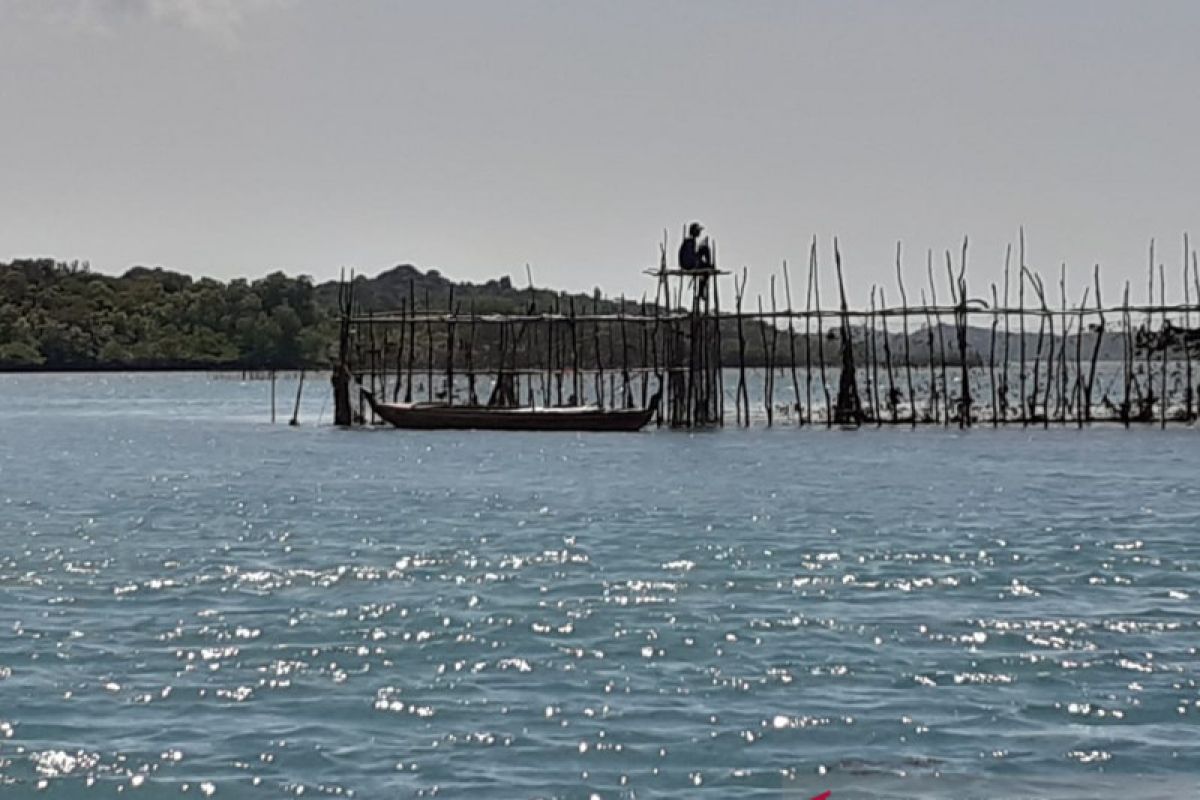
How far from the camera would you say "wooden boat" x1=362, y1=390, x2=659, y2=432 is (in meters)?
46.7

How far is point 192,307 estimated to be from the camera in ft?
609

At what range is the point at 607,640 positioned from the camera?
1511 centimetres

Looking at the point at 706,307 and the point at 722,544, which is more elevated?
the point at 706,307

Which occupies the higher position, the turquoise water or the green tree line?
the green tree line

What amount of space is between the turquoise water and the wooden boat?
50.0 feet

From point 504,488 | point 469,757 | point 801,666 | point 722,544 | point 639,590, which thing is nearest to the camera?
point 469,757

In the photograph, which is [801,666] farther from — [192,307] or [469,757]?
[192,307]

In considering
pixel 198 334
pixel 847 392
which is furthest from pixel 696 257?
pixel 198 334

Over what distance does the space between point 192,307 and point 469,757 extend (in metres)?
179

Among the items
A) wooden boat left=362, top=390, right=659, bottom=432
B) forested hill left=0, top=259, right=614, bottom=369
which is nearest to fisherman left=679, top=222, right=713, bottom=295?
wooden boat left=362, top=390, right=659, bottom=432

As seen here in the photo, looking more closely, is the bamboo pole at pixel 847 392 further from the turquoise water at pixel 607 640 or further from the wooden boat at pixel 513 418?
the turquoise water at pixel 607 640

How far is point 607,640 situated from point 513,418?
32.9 m

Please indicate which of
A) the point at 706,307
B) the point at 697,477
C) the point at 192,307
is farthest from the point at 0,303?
the point at 697,477

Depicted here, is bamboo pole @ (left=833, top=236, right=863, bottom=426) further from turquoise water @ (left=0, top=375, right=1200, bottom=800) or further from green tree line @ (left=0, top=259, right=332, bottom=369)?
green tree line @ (left=0, top=259, right=332, bottom=369)
